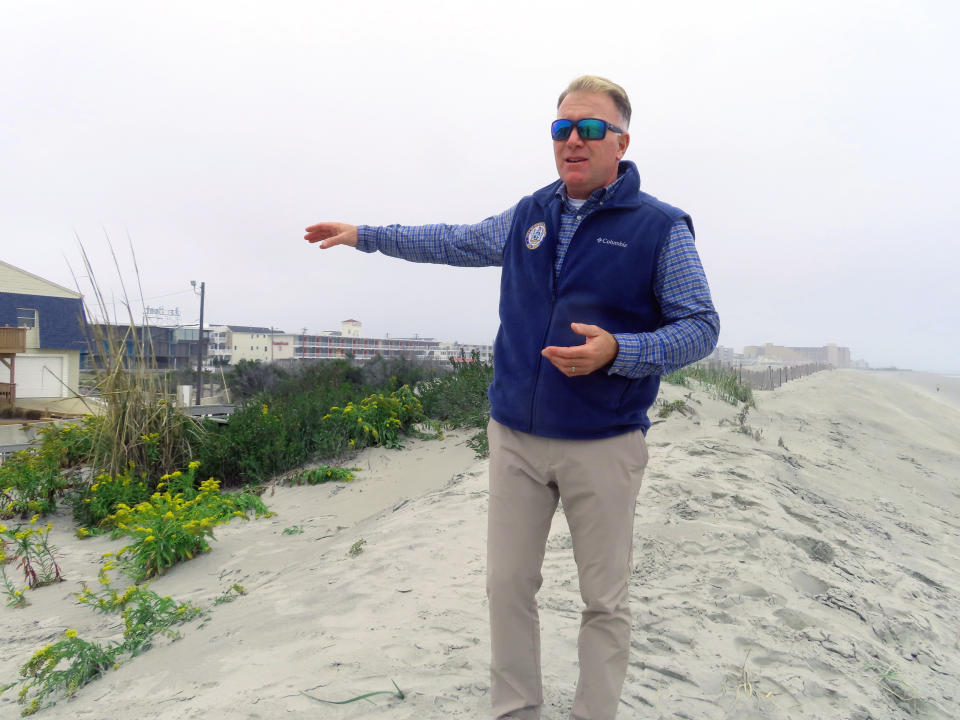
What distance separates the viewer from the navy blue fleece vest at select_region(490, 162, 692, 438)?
164 cm

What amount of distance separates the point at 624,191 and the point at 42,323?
29077mm

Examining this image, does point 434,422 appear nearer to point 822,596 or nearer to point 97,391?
point 97,391

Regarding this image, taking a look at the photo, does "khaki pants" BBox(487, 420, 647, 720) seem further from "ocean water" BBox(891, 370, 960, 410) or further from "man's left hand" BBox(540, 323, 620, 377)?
"ocean water" BBox(891, 370, 960, 410)

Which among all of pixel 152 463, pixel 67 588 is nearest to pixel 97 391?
pixel 152 463

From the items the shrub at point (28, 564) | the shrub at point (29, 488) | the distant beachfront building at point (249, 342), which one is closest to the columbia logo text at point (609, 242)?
the shrub at point (28, 564)

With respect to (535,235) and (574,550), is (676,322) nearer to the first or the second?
(535,235)

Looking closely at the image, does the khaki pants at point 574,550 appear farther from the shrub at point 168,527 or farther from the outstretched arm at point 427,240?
the shrub at point 168,527

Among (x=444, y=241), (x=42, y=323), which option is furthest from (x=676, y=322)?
(x=42, y=323)

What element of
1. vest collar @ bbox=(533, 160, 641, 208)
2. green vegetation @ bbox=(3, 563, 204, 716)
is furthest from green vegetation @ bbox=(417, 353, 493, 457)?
vest collar @ bbox=(533, 160, 641, 208)

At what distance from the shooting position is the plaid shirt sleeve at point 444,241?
1990 mm

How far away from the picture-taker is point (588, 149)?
1714 mm

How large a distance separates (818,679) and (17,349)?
22.7 metres

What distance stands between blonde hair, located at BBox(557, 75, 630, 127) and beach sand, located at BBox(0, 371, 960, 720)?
6.03 ft

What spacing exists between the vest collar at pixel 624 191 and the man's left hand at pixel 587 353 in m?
0.43
